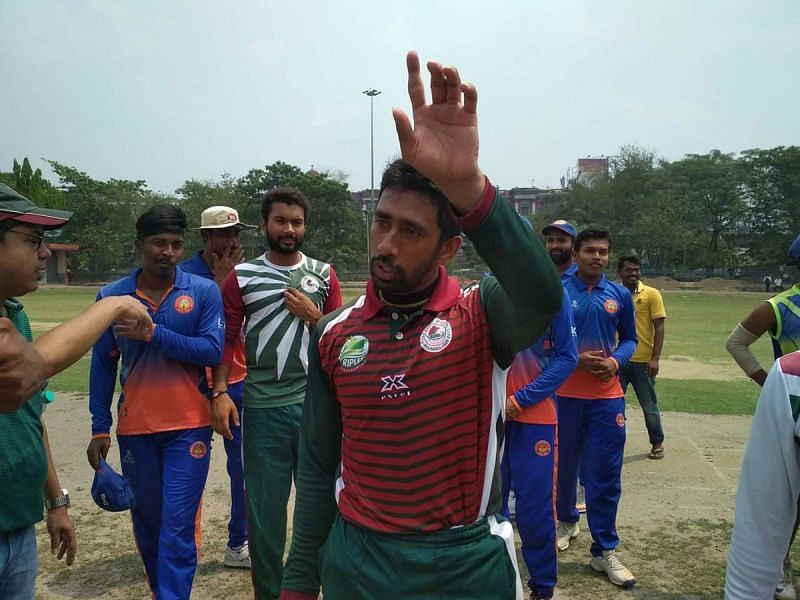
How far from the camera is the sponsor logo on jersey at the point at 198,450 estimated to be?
156 inches

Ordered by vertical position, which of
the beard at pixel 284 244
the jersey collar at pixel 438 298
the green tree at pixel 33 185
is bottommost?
the jersey collar at pixel 438 298

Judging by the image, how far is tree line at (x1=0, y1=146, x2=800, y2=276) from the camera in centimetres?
5784

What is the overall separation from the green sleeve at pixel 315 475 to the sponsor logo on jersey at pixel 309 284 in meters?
2.05

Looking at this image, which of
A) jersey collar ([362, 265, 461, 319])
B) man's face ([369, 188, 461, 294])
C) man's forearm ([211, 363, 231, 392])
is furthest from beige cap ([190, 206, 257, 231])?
man's face ([369, 188, 461, 294])

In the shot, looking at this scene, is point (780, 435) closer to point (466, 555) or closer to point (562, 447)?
point (466, 555)

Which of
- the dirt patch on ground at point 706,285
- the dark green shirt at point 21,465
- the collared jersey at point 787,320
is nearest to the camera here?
the dark green shirt at point 21,465

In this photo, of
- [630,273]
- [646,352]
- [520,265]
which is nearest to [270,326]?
[520,265]

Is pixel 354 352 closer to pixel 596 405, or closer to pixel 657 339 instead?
pixel 596 405

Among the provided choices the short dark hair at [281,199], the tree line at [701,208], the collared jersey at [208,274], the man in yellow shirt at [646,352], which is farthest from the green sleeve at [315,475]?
the tree line at [701,208]

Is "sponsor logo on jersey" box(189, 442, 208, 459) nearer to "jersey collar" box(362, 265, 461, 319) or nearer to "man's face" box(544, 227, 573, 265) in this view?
"jersey collar" box(362, 265, 461, 319)

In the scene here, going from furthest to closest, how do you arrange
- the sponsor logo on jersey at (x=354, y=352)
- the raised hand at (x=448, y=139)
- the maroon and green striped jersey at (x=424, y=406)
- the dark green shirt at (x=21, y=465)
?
1. the dark green shirt at (x=21, y=465)
2. the sponsor logo on jersey at (x=354, y=352)
3. the maroon and green striped jersey at (x=424, y=406)
4. the raised hand at (x=448, y=139)

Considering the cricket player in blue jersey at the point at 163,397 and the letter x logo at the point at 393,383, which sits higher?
the letter x logo at the point at 393,383

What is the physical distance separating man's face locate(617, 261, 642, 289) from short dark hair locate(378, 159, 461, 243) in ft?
21.3

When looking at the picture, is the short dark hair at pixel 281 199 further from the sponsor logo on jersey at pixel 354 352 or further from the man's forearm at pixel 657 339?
the man's forearm at pixel 657 339
